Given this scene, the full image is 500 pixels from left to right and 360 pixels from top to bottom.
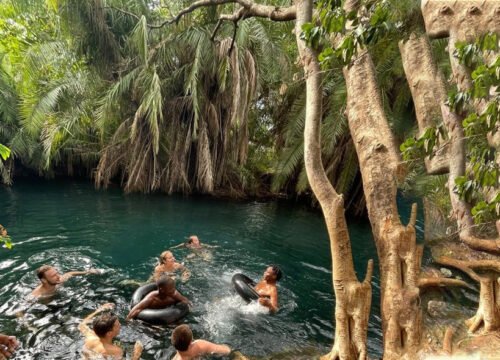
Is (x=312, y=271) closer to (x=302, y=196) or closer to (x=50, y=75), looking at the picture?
(x=302, y=196)

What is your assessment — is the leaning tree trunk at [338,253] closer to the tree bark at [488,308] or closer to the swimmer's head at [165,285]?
the tree bark at [488,308]

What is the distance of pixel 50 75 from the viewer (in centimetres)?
1580

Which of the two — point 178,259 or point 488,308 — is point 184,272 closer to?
point 178,259

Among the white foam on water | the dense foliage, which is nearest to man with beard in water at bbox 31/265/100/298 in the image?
the white foam on water

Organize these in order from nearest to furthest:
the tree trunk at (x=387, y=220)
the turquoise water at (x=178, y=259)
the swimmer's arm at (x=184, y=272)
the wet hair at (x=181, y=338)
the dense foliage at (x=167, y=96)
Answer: the tree trunk at (x=387, y=220) < the wet hair at (x=181, y=338) < the turquoise water at (x=178, y=259) < the swimmer's arm at (x=184, y=272) < the dense foliage at (x=167, y=96)

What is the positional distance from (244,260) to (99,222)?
583cm

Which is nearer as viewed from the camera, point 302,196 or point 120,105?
point 120,105

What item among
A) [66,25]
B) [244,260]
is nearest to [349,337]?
[244,260]

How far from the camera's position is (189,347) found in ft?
15.2

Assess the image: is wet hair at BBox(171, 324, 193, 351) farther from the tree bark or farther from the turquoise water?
the tree bark

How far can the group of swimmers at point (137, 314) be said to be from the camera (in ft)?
15.0

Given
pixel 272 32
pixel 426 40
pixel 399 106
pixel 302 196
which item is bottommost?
pixel 302 196


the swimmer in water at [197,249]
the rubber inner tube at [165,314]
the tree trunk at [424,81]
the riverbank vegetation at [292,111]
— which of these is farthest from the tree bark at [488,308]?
the swimmer in water at [197,249]

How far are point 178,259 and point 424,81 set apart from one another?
6.90m
